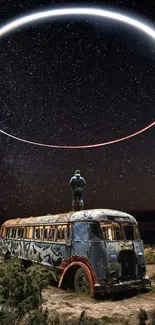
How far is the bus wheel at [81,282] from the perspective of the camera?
852cm

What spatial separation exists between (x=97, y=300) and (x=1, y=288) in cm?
287

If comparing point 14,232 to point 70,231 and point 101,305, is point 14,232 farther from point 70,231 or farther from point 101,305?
point 101,305

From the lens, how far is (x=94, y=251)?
8.41 m

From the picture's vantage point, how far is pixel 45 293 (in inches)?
363

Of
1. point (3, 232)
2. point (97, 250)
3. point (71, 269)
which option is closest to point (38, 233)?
point (71, 269)

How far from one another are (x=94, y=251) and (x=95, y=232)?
0.61 m

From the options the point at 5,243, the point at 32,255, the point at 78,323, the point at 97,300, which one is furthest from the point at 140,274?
the point at 5,243

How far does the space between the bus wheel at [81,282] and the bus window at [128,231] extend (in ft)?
6.24

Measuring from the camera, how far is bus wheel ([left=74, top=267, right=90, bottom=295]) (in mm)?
8522

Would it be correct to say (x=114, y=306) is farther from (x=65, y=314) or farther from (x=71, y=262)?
(x=71, y=262)

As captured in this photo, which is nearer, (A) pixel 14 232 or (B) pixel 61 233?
(B) pixel 61 233

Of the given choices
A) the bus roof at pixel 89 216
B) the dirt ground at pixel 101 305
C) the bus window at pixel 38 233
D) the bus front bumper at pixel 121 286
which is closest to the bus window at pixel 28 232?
the bus window at pixel 38 233

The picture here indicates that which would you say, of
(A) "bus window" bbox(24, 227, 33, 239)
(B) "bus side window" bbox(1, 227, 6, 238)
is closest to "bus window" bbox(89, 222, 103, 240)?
(A) "bus window" bbox(24, 227, 33, 239)

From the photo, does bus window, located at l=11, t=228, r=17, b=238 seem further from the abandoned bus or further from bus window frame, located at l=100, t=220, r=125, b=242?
bus window frame, located at l=100, t=220, r=125, b=242
